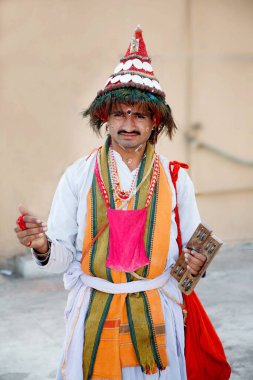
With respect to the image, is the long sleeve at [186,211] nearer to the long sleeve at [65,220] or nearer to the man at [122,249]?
the man at [122,249]

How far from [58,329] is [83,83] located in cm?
238

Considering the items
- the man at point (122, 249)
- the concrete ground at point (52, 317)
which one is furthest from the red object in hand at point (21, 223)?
the concrete ground at point (52, 317)

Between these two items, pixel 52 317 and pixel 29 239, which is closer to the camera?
pixel 29 239

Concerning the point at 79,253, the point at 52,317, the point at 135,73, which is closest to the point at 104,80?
the point at 52,317

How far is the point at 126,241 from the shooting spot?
2.83 metres

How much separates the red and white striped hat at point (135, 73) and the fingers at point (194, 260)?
0.68 meters

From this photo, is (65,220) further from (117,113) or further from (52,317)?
(52,317)

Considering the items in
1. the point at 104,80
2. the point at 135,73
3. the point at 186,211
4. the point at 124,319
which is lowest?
the point at 124,319

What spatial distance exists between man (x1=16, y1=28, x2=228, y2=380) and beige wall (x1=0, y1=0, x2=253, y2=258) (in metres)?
3.22

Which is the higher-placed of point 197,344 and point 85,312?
point 85,312

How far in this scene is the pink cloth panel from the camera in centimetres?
280

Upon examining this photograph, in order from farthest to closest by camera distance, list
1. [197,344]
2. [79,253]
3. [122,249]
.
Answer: [197,344]
[79,253]
[122,249]

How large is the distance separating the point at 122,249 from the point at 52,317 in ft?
8.22

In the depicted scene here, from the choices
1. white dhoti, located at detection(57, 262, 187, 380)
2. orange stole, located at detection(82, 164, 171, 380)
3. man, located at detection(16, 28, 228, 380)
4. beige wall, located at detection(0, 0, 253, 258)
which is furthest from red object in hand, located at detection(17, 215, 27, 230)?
beige wall, located at detection(0, 0, 253, 258)
